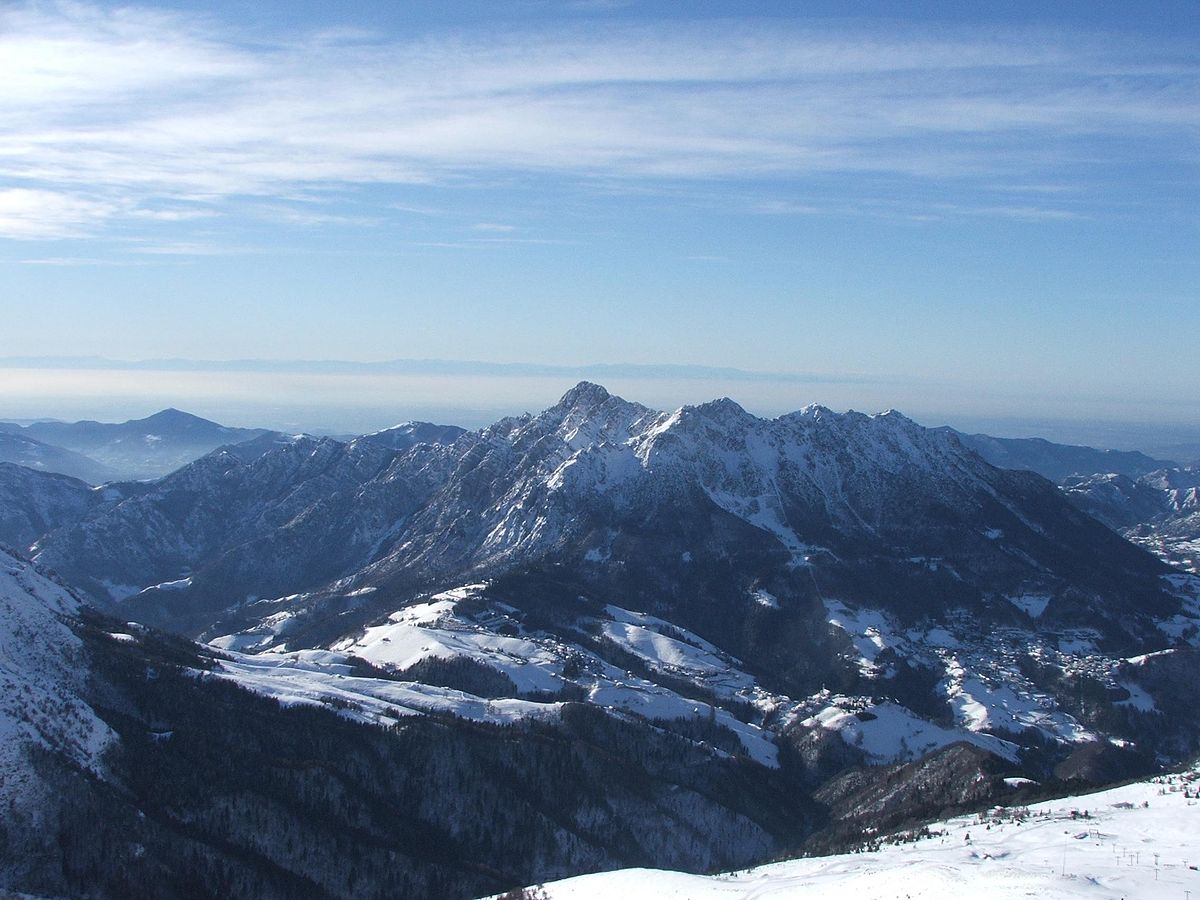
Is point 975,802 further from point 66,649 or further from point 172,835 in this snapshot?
point 66,649

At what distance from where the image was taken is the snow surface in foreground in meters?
107

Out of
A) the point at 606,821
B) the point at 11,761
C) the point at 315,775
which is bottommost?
the point at 606,821

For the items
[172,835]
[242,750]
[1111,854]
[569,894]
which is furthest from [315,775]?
[1111,854]

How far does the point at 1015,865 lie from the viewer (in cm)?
11500

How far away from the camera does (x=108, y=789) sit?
15250 cm

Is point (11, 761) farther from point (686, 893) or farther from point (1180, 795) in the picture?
point (1180, 795)

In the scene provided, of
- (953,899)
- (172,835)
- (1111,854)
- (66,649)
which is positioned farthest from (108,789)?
(1111,854)

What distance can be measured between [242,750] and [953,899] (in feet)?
391

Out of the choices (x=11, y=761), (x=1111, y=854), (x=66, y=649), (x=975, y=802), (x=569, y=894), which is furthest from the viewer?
(x=66, y=649)

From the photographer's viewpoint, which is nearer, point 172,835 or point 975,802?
point 172,835

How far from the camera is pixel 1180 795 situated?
14112 centimetres

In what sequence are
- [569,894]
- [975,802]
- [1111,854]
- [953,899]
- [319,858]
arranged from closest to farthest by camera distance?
[953,899]
[1111,854]
[569,894]
[319,858]
[975,802]

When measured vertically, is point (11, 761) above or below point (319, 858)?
above

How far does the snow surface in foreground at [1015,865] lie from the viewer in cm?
10700
